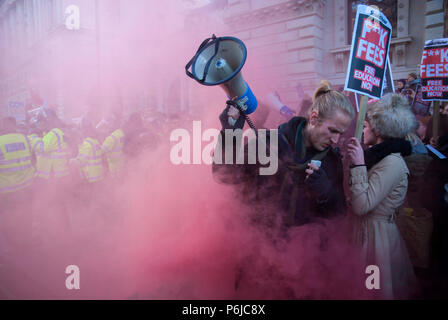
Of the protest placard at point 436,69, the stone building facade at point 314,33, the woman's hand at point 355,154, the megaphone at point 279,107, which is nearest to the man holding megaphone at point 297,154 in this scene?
the woman's hand at point 355,154

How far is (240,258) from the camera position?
67.7 inches

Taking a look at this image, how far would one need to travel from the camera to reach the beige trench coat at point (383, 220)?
63.9 inches

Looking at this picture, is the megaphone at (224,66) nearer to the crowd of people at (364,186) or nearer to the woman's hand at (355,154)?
the crowd of people at (364,186)

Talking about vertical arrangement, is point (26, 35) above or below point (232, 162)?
above

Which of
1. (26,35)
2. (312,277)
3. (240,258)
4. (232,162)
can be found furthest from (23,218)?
(312,277)

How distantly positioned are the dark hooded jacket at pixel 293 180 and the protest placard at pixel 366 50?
67 cm

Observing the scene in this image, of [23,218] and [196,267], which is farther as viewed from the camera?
[23,218]

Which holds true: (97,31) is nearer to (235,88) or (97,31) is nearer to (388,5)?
(235,88)

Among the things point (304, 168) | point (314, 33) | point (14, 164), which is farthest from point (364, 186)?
point (314, 33)

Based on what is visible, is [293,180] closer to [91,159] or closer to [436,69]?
[436,69]

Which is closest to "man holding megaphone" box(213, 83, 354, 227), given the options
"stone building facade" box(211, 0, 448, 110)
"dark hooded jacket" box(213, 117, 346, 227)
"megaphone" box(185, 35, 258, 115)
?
"dark hooded jacket" box(213, 117, 346, 227)

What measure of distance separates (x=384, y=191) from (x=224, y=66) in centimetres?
124

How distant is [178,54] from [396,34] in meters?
6.51

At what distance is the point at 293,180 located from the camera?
146cm
